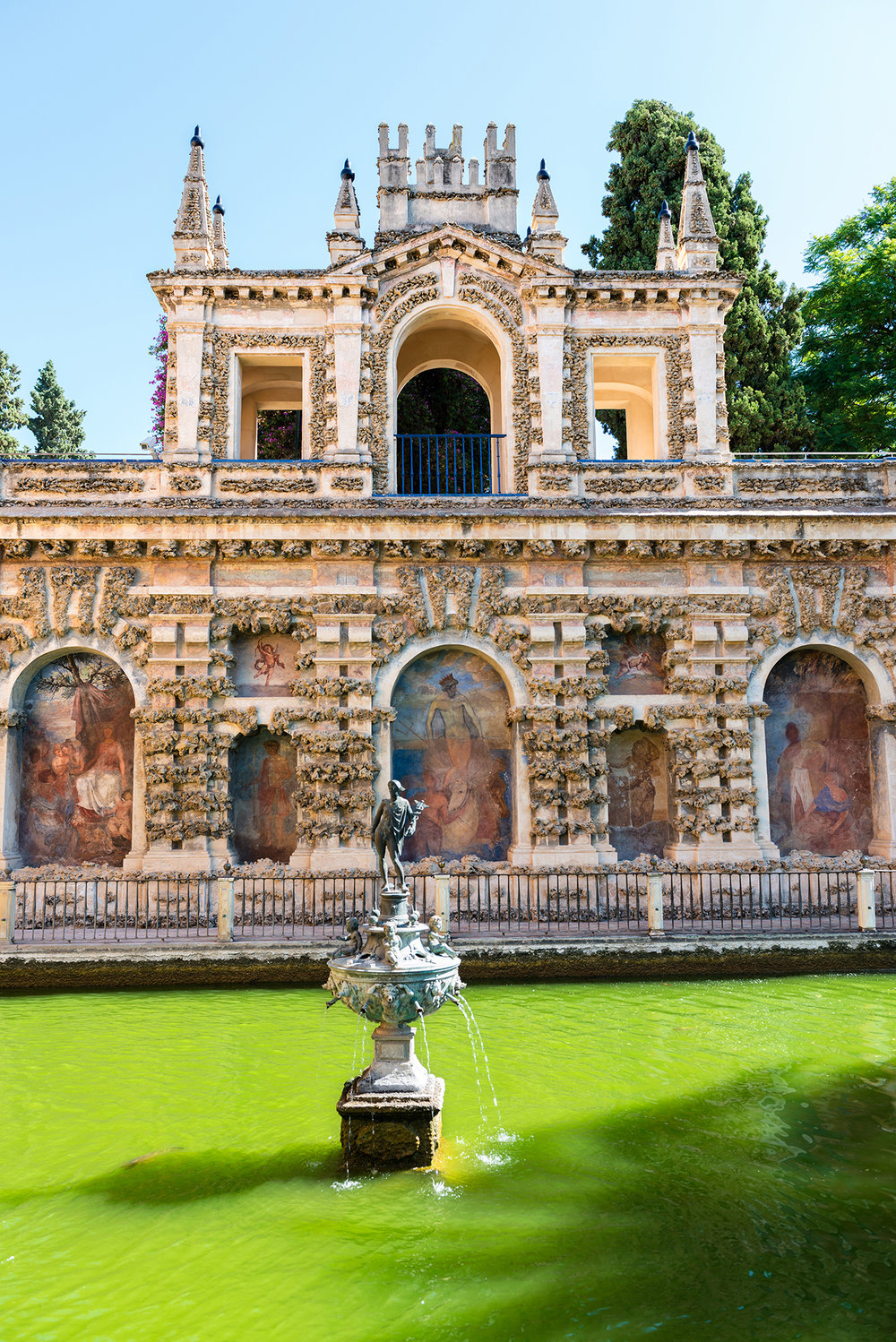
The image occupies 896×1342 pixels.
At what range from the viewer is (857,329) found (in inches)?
987

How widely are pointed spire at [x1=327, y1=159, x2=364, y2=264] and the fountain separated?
1590 cm

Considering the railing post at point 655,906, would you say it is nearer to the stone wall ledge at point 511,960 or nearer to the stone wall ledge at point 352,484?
the stone wall ledge at point 511,960

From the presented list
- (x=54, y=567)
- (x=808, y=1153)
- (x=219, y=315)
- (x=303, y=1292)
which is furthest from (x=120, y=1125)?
(x=219, y=315)

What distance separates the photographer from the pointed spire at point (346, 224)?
19.9 metres

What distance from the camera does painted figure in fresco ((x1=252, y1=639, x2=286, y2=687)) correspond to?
18734mm

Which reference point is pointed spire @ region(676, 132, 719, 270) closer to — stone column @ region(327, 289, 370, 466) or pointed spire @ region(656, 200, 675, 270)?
pointed spire @ region(656, 200, 675, 270)

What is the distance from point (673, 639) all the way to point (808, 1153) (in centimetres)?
1207

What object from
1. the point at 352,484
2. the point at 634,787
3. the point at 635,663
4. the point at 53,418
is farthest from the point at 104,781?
the point at 53,418

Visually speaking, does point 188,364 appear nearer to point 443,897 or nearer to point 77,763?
point 77,763

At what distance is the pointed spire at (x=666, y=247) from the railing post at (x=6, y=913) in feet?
63.6

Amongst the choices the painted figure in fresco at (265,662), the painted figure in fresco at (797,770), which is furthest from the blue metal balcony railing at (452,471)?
the painted figure in fresco at (797,770)

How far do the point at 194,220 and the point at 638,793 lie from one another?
1493 cm

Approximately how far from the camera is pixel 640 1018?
39.0ft

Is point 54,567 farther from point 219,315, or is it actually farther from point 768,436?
point 768,436
